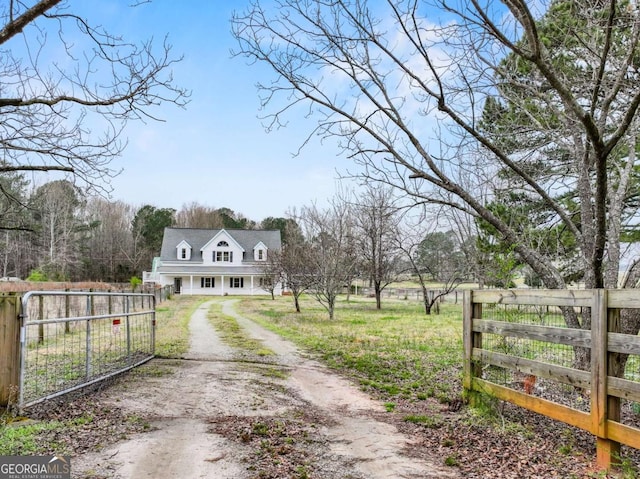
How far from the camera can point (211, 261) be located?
43844 millimetres

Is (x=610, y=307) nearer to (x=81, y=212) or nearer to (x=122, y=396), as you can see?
(x=122, y=396)

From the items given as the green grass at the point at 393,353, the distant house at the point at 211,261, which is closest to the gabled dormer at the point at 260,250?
the distant house at the point at 211,261

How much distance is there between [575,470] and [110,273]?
54.6 meters

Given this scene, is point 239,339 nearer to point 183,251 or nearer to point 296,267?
point 296,267

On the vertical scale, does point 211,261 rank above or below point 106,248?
below

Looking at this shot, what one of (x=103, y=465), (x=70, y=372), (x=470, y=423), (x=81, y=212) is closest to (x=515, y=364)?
(x=470, y=423)

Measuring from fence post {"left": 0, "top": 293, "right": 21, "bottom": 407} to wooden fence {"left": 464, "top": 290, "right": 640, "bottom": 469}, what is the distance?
491 centimetres

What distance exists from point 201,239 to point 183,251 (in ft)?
7.53

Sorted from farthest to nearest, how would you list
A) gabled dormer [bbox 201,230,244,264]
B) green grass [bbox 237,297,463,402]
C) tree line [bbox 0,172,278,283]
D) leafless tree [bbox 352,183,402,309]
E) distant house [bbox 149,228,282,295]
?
gabled dormer [bbox 201,230,244,264], distant house [bbox 149,228,282,295], tree line [bbox 0,172,278,283], leafless tree [bbox 352,183,402,309], green grass [bbox 237,297,463,402]

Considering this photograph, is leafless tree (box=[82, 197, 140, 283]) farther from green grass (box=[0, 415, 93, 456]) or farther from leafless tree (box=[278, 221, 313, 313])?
green grass (box=[0, 415, 93, 456])

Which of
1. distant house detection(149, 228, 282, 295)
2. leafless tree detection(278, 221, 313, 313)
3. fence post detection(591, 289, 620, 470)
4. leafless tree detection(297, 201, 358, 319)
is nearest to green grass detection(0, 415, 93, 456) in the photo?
fence post detection(591, 289, 620, 470)

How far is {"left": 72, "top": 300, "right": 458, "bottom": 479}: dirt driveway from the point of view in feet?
12.0

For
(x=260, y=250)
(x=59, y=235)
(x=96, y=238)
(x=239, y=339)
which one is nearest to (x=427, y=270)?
(x=239, y=339)

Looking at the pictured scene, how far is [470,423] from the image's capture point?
197 inches
